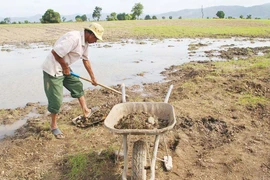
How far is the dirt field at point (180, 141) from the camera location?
360 centimetres

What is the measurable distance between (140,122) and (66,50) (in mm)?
1637

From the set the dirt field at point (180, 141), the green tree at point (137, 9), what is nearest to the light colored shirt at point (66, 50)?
the dirt field at point (180, 141)

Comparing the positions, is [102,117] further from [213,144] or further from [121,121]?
[213,144]

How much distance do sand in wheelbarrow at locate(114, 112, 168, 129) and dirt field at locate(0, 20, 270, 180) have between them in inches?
24.2

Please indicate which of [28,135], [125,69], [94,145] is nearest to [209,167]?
[94,145]

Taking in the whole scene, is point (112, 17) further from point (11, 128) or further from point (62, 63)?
point (62, 63)

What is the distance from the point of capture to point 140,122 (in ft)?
10.9

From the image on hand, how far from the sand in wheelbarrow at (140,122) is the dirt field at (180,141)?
615 mm

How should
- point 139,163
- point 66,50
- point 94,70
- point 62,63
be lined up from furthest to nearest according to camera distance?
1. point 94,70
2. point 62,63
3. point 66,50
4. point 139,163

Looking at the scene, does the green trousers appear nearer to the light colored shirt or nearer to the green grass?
the light colored shirt

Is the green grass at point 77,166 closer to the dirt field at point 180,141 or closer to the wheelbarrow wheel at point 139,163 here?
the dirt field at point 180,141

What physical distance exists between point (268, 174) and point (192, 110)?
226 centimetres

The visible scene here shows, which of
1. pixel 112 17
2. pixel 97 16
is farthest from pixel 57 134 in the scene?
pixel 97 16

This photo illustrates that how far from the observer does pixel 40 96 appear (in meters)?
7.07
